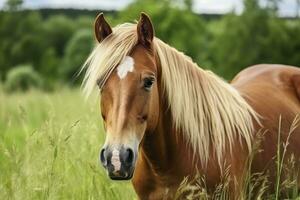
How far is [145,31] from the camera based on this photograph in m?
3.92

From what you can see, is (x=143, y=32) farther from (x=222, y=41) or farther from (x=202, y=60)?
(x=202, y=60)

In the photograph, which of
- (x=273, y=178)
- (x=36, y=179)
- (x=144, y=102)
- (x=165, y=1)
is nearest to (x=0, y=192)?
(x=36, y=179)

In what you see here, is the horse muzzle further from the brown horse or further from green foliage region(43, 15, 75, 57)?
green foliage region(43, 15, 75, 57)

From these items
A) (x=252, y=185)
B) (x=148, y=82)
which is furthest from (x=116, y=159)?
(x=252, y=185)

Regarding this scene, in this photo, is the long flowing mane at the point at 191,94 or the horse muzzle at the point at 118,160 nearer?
the horse muzzle at the point at 118,160

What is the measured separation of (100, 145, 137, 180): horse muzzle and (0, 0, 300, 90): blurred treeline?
23.7ft

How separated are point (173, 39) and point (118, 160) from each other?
28.8 m

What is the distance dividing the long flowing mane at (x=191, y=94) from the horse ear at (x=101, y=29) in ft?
0.15

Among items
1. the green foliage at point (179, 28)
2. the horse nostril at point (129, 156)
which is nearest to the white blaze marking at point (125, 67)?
the horse nostril at point (129, 156)

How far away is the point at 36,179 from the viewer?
→ 471cm

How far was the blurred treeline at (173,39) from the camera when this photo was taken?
2517 cm

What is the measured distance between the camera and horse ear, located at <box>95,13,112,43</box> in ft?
13.1

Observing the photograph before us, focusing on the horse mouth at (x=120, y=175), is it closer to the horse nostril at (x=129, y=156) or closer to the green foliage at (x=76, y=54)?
the horse nostril at (x=129, y=156)

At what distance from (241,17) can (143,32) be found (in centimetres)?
2209
